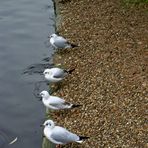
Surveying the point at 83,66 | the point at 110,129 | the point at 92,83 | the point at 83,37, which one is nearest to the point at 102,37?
the point at 83,37

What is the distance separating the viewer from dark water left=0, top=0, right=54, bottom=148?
9.71 m

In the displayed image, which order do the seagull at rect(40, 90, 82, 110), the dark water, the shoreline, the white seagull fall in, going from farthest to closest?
the white seagull → the dark water → the seagull at rect(40, 90, 82, 110) → the shoreline

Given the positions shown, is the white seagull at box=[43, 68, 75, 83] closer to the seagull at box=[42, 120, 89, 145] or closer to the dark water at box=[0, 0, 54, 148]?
the dark water at box=[0, 0, 54, 148]

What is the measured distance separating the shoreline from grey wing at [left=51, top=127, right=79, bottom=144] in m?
0.30

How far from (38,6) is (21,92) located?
5648 millimetres

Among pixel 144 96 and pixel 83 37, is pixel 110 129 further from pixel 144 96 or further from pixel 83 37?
pixel 83 37

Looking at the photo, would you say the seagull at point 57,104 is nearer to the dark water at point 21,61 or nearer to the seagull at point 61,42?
the dark water at point 21,61

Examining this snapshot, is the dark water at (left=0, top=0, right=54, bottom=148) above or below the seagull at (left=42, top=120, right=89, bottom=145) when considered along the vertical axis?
below

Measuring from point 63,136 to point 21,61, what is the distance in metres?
4.53

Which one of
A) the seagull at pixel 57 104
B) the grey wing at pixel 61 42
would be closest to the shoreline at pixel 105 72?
the seagull at pixel 57 104

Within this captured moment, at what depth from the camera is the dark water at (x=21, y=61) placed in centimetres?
971

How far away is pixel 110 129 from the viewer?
862 centimetres

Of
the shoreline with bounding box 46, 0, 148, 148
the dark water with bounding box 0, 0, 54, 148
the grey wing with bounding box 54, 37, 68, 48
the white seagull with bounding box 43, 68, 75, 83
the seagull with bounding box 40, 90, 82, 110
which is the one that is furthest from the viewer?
the grey wing with bounding box 54, 37, 68, 48

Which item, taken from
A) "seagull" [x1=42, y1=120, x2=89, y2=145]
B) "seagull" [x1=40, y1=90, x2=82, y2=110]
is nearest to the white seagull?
"seagull" [x1=40, y1=90, x2=82, y2=110]
